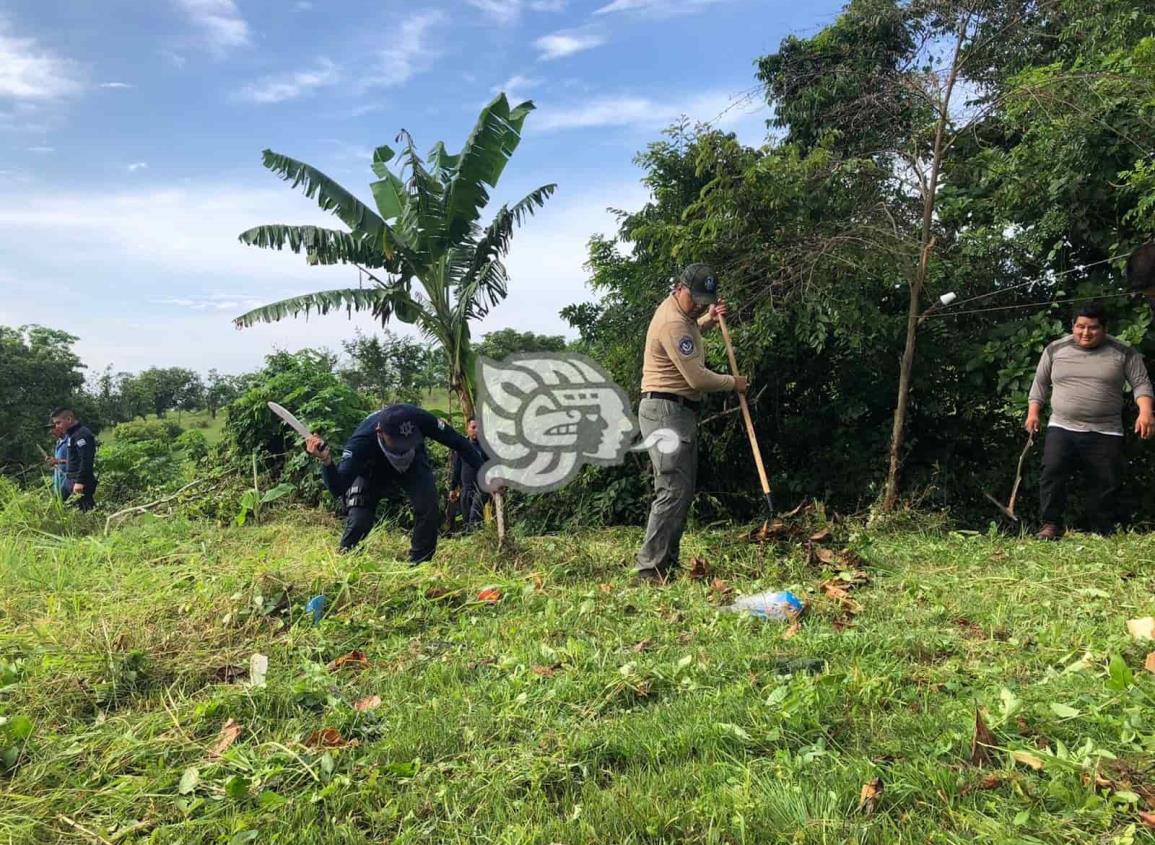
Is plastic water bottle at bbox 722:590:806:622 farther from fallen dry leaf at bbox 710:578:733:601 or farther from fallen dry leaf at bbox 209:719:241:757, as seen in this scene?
fallen dry leaf at bbox 209:719:241:757

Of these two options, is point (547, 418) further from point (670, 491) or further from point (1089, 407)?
point (1089, 407)

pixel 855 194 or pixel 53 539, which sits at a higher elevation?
pixel 855 194

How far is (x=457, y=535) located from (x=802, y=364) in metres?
3.67

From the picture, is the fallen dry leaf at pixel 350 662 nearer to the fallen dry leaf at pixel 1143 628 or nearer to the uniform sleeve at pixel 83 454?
the fallen dry leaf at pixel 1143 628

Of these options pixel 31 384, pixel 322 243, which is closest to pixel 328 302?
pixel 322 243

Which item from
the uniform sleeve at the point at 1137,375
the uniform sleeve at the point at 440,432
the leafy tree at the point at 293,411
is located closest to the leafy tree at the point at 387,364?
the leafy tree at the point at 293,411

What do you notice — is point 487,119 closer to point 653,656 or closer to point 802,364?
point 802,364

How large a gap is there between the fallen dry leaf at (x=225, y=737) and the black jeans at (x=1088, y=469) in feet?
16.7

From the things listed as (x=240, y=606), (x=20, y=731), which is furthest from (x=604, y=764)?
(x=240, y=606)

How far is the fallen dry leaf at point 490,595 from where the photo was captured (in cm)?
364

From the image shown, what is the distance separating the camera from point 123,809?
1.94 m

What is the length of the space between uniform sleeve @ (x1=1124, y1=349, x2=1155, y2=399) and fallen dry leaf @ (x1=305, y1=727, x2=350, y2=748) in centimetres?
504

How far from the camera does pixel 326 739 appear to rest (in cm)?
222

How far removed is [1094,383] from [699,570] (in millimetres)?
2970
